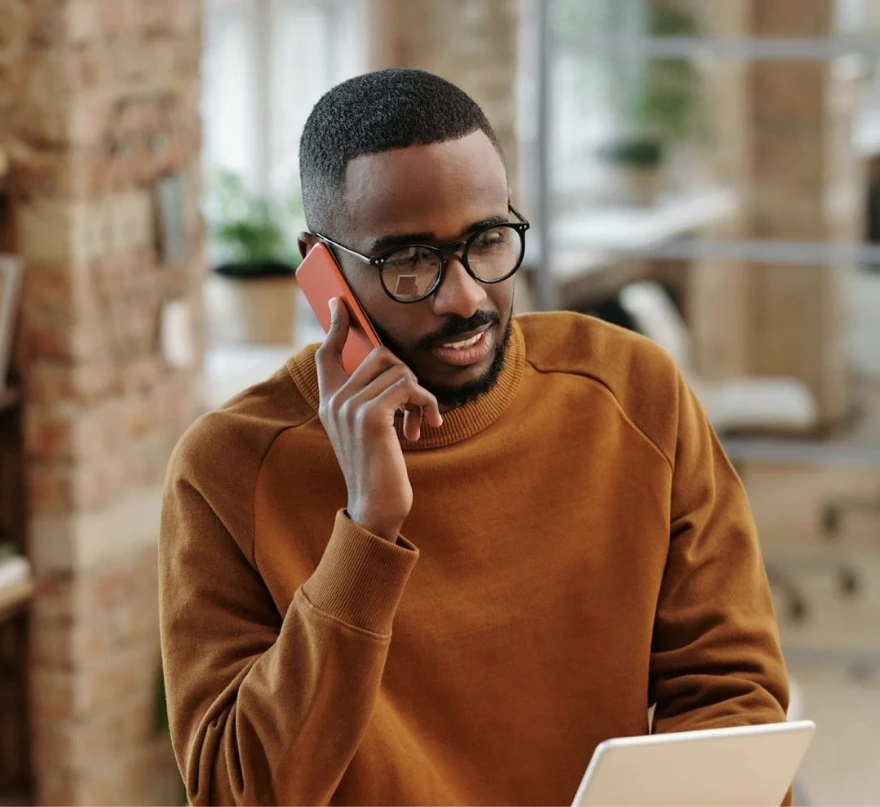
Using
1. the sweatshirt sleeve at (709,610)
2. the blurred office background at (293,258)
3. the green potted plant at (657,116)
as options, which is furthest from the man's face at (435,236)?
the green potted plant at (657,116)

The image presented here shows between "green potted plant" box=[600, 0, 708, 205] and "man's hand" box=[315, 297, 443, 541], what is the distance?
9.23ft

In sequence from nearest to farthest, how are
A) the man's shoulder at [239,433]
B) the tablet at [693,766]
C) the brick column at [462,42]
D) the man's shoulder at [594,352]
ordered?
the tablet at [693,766] < the man's shoulder at [239,433] < the man's shoulder at [594,352] < the brick column at [462,42]

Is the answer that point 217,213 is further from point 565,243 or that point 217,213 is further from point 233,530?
point 233,530

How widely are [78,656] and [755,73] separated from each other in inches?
91.5

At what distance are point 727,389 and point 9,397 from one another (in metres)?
2.23

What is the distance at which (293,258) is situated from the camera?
12.7 feet

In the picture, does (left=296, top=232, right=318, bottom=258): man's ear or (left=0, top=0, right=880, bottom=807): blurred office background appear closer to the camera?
(left=296, top=232, right=318, bottom=258): man's ear

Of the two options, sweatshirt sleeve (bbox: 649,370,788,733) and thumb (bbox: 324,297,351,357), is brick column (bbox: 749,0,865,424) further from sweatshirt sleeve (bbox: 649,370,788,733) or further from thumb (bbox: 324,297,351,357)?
thumb (bbox: 324,297,351,357)

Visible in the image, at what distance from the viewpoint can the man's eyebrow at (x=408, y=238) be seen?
1165mm

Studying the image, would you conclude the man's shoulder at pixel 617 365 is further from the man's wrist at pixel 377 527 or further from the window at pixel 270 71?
the window at pixel 270 71

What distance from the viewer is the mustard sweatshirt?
47.9 inches

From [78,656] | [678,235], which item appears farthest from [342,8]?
[78,656]

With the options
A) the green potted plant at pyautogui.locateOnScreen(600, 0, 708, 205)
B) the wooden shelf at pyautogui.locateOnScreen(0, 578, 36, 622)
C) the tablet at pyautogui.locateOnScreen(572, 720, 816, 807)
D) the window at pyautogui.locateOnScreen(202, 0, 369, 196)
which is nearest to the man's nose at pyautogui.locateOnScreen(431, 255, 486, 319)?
the tablet at pyautogui.locateOnScreen(572, 720, 816, 807)

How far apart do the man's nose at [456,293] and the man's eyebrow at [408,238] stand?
0.08 ft
